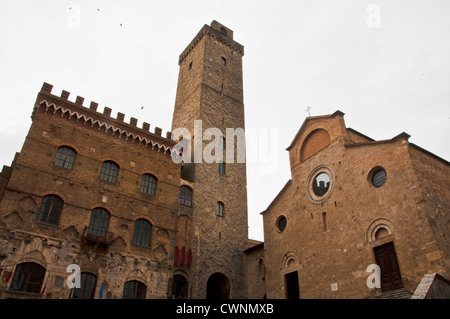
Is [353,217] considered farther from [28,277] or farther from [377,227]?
[28,277]

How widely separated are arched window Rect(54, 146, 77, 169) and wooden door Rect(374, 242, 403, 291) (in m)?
16.5

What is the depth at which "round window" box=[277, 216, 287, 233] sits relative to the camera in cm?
2269

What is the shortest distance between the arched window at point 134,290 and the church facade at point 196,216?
0.06 meters

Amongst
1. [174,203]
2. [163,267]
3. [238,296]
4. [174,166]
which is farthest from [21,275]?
[238,296]

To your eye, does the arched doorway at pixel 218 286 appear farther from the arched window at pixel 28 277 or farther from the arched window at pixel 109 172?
the arched window at pixel 28 277

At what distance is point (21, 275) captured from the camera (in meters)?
15.4

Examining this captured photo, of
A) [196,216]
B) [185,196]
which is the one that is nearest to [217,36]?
[185,196]

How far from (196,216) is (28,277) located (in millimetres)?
10839

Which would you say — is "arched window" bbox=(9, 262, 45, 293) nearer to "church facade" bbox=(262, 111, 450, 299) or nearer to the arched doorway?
the arched doorway

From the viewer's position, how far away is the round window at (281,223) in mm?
22688

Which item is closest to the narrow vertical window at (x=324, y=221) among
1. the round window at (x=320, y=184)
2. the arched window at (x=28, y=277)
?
the round window at (x=320, y=184)

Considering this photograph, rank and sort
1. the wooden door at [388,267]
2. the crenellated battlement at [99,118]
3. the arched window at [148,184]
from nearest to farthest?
1. the wooden door at [388,267]
2. the crenellated battlement at [99,118]
3. the arched window at [148,184]
